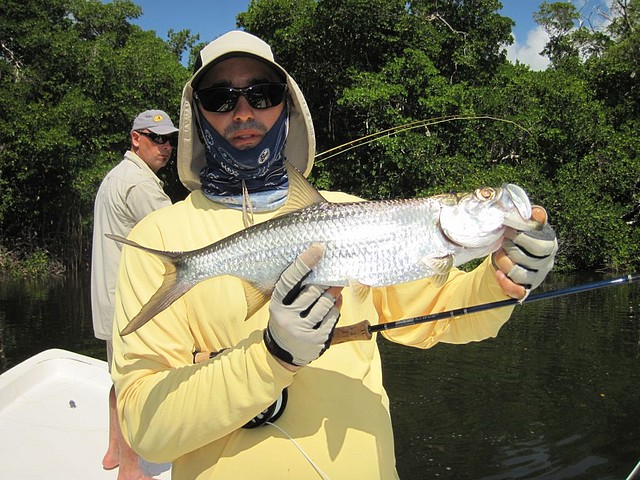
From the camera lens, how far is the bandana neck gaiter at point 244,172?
2480 mm

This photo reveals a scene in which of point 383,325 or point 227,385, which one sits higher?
point 383,325

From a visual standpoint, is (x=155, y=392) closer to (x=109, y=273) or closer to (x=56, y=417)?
(x=109, y=273)

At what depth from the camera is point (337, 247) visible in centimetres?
216

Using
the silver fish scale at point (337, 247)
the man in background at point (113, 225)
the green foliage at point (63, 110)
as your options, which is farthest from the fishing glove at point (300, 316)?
the green foliage at point (63, 110)

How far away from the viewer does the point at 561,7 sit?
3688 centimetres

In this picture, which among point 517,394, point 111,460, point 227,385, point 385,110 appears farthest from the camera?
point 385,110

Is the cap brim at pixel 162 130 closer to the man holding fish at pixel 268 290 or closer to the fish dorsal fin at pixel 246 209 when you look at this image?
the man holding fish at pixel 268 290

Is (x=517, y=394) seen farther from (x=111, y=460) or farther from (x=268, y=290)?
(x=268, y=290)

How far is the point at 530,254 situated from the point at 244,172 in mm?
1196

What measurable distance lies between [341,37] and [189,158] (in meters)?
23.8

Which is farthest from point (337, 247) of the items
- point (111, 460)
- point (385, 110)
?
point (385, 110)

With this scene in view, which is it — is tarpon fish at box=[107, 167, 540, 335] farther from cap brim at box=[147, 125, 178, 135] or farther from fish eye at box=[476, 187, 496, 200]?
cap brim at box=[147, 125, 178, 135]

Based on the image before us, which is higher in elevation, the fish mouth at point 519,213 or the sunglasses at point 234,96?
the sunglasses at point 234,96

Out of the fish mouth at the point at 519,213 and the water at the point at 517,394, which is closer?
the fish mouth at the point at 519,213
